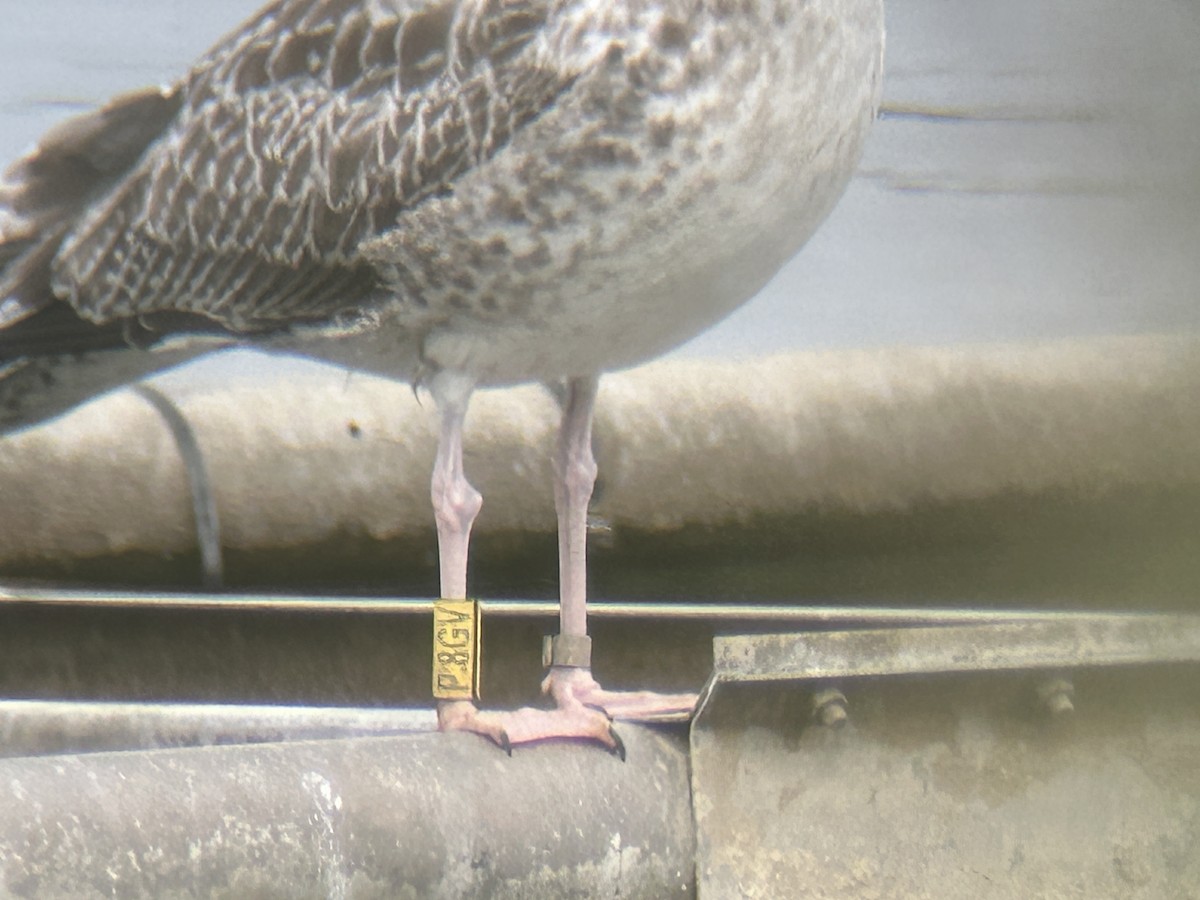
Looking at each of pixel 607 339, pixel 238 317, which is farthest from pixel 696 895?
pixel 238 317

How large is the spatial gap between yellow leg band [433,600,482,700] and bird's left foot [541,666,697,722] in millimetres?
188

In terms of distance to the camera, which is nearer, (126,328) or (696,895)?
(696,895)

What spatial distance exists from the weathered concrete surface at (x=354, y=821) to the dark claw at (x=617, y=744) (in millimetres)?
18

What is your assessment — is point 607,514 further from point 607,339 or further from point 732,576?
→ point 607,339

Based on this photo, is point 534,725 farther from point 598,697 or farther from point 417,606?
point 417,606

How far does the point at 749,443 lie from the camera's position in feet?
13.2

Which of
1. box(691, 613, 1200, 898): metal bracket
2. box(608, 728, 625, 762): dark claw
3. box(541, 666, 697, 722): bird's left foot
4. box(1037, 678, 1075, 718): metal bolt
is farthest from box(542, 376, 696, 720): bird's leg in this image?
box(1037, 678, 1075, 718): metal bolt

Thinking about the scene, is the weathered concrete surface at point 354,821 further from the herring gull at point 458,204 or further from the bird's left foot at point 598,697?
the bird's left foot at point 598,697

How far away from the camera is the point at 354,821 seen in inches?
80.7

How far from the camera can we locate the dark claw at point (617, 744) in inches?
102

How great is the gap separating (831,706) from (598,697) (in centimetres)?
124

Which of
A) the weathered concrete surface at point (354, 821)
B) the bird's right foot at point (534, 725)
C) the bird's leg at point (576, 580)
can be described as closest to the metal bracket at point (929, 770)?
the weathered concrete surface at point (354, 821)

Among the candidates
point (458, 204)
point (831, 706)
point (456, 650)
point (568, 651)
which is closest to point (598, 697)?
point (568, 651)

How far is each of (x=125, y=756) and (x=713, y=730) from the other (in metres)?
0.88
